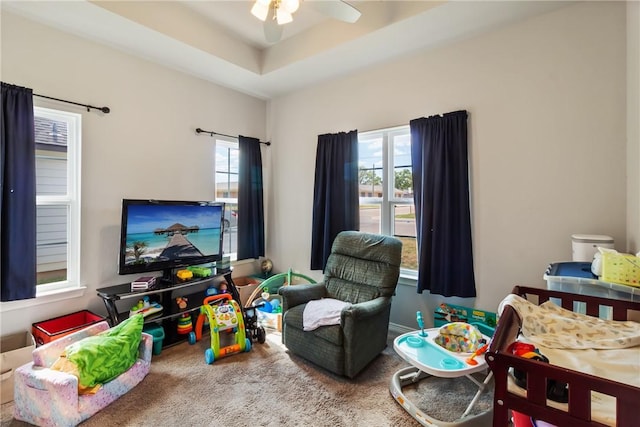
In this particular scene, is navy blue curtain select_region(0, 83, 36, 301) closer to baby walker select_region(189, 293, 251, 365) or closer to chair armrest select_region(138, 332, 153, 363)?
chair armrest select_region(138, 332, 153, 363)

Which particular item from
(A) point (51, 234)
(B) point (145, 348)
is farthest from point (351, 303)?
(A) point (51, 234)

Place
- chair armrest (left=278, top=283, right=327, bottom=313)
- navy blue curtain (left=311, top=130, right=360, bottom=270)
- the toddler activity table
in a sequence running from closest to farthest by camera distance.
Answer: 1. the toddler activity table
2. chair armrest (left=278, top=283, right=327, bottom=313)
3. navy blue curtain (left=311, top=130, right=360, bottom=270)

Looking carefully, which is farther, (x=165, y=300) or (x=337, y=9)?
(x=165, y=300)

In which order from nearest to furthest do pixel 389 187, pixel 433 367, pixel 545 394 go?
1. pixel 545 394
2. pixel 433 367
3. pixel 389 187

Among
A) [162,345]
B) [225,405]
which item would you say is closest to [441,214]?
[225,405]

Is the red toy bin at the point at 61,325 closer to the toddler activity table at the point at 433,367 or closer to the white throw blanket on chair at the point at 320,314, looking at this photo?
the white throw blanket on chair at the point at 320,314

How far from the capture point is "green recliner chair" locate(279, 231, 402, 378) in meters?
2.25

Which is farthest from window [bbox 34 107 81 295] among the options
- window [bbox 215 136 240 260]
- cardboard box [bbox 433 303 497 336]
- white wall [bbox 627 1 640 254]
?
white wall [bbox 627 1 640 254]

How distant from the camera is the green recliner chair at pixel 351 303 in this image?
2.25 meters

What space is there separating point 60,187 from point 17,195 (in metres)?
0.41

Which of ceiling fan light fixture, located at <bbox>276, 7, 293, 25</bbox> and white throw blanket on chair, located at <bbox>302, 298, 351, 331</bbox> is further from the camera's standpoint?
white throw blanket on chair, located at <bbox>302, 298, 351, 331</bbox>

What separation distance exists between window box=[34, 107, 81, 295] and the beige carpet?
116cm

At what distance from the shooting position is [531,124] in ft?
7.75

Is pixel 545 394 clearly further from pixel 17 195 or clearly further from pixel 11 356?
pixel 17 195
